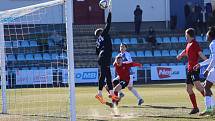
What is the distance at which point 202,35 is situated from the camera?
45406 mm

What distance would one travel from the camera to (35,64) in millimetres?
36219

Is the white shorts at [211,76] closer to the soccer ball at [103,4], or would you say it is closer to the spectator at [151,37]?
the soccer ball at [103,4]

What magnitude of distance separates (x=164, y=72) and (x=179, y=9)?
11.9 m

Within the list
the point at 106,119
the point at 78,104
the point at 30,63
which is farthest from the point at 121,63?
the point at 30,63

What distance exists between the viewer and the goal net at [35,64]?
54.9 feet

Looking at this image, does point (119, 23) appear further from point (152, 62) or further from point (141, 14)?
point (152, 62)

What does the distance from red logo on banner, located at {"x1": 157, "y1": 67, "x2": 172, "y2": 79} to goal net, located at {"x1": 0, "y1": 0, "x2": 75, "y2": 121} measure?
677 centimetres

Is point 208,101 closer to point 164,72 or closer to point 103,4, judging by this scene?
point 103,4

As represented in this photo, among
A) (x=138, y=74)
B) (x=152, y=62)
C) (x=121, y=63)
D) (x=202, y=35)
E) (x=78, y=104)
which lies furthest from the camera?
(x=202, y=35)

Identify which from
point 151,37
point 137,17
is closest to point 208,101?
point 151,37

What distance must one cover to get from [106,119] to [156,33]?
30.9m

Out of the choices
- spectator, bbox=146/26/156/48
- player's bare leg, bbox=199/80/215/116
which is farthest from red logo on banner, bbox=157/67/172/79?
player's bare leg, bbox=199/80/215/116

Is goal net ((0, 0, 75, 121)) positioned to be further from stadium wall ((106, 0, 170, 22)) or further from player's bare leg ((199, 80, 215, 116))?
stadium wall ((106, 0, 170, 22))

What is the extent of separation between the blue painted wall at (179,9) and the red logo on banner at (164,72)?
10.8 metres
